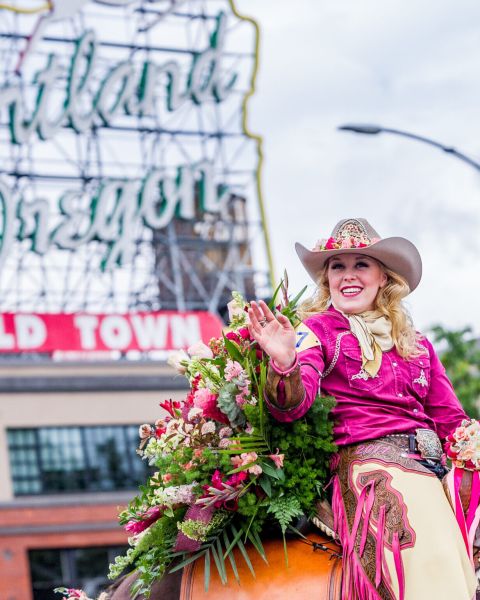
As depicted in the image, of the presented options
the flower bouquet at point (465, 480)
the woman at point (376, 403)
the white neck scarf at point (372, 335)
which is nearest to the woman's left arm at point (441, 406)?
the woman at point (376, 403)

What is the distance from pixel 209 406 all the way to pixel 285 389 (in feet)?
1.91

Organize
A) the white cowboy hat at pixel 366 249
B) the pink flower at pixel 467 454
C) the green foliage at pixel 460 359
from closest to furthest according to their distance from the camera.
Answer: the pink flower at pixel 467 454 < the white cowboy hat at pixel 366 249 < the green foliage at pixel 460 359

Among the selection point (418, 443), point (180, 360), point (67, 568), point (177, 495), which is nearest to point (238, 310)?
point (180, 360)

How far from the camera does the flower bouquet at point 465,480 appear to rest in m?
6.16

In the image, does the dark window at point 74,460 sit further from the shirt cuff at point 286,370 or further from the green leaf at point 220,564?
the shirt cuff at point 286,370

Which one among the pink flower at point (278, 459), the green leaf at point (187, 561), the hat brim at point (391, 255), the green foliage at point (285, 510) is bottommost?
the green leaf at point (187, 561)

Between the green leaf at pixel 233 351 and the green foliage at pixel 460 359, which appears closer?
the green leaf at pixel 233 351

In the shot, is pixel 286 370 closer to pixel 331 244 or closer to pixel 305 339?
pixel 305 339

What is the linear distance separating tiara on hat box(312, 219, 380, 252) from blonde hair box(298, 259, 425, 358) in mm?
152

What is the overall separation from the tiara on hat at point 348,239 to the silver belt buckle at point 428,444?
103cm

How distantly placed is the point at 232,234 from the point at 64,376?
8.35 meters

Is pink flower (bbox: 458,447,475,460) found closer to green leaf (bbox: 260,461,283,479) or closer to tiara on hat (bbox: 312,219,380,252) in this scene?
green leaf (bbox: 260,461,283,479)

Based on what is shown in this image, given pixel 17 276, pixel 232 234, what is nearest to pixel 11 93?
pixel 17 276

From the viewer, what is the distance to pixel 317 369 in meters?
6.36
